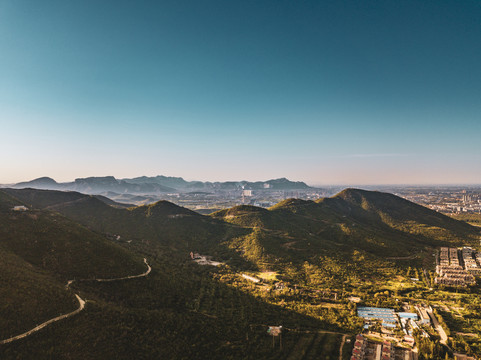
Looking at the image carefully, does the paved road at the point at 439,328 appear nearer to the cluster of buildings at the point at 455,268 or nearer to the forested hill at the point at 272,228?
the cluster of buildings at the point at 455,268

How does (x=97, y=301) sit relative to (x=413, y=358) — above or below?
above

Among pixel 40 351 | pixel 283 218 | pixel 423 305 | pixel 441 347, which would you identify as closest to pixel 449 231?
pixel 283 218

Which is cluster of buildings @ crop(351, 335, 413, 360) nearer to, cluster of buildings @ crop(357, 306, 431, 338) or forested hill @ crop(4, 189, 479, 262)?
cluster of buildings @ crop(357, 306, 431, 338)

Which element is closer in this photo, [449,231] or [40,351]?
[40,351]

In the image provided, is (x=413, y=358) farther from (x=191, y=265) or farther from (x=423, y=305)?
(x=191, y=265)

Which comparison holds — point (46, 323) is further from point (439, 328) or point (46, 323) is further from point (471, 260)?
point (471, 260)

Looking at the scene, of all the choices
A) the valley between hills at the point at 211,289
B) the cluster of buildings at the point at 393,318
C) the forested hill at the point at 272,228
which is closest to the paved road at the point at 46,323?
the valley between hills at the point at 211,289

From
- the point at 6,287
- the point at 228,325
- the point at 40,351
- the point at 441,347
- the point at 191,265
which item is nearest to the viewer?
the point at 40,351
